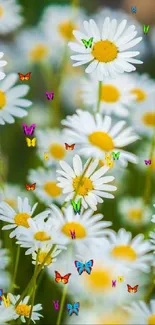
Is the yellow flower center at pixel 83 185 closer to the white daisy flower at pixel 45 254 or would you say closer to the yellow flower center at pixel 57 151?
the white daisy flower at pixel 45 254

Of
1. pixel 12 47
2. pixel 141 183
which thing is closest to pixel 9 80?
pixel 141 183

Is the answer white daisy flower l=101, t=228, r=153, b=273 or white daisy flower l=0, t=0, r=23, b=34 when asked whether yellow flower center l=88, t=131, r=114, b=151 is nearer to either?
white daisy flower l=101, t=228, r=153, b=273

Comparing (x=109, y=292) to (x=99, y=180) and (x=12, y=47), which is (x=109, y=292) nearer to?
(x=99, y=180)

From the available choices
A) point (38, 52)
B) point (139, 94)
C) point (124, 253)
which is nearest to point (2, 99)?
point (124, 253)

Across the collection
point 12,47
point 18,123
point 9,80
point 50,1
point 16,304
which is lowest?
point 16,304

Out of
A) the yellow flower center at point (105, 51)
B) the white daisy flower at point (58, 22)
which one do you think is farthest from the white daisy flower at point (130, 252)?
the white daisy flower at point (58, 22)

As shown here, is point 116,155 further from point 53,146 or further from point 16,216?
point 53,146
